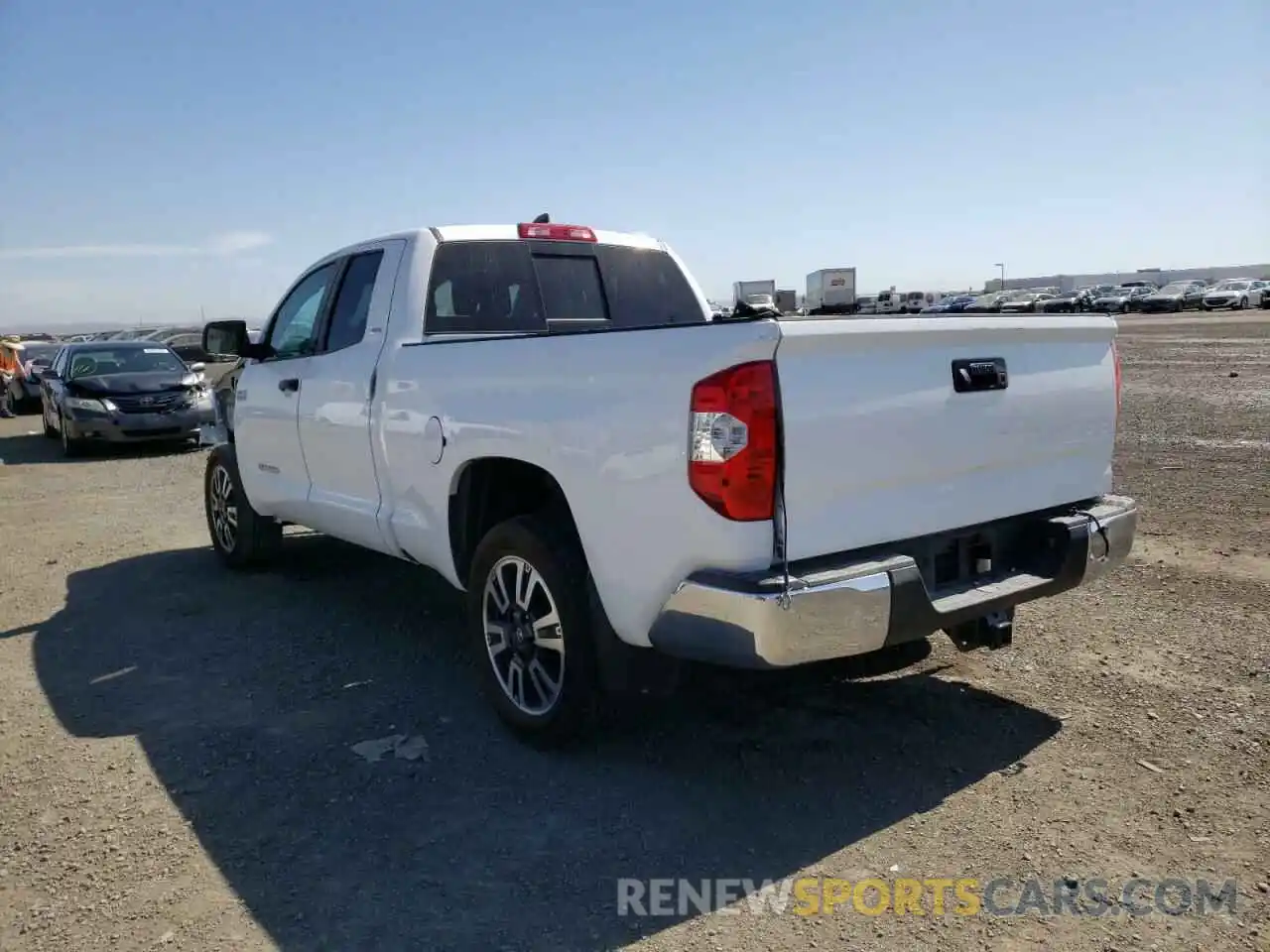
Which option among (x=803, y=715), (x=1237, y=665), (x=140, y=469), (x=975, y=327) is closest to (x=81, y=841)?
(x=803, y=715)

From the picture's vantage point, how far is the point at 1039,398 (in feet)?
12.1

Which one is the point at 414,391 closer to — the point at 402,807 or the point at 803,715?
the point at 402,807

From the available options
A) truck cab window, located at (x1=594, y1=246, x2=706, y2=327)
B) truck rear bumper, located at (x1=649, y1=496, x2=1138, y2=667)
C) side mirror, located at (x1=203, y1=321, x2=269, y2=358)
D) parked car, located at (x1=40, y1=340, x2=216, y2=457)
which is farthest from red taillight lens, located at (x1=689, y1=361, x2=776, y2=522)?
parked car, located at (x1=40, y1=340, x2=216, y2=457)

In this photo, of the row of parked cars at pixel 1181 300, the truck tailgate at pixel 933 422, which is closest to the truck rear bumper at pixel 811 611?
the truck tailgate at pixel 933 422

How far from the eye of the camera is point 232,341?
6242 millimetres

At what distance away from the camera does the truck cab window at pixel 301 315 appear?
18.6 ft

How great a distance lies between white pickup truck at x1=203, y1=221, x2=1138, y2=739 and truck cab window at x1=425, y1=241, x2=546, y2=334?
1 centimetres

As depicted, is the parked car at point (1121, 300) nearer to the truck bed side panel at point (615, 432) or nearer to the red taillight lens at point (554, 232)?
the red taillight lens at point (554, 232)

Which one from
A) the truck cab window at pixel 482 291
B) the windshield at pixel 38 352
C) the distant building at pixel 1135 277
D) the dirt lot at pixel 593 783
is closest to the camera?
the dirt lot at pixel 593 783

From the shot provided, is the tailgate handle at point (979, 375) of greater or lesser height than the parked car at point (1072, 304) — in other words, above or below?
above

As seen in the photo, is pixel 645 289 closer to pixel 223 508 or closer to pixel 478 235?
pixel 478 235

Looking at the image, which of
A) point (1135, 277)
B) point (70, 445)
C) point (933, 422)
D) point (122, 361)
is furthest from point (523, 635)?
point (1135, 277)

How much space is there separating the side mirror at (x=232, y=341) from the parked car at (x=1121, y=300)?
194ft

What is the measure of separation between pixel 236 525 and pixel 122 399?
8539mm
